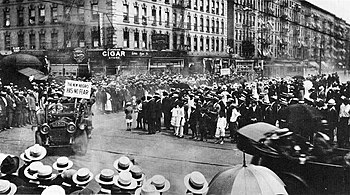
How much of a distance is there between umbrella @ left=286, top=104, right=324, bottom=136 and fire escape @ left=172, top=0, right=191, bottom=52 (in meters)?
2.36

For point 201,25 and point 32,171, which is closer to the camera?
point 32,171

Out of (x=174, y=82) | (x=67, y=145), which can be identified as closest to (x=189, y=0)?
(x=174, y=82)

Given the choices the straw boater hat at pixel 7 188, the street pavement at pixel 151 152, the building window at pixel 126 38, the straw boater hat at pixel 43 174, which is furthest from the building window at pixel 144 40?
the straw boater hat at pixel 7 188

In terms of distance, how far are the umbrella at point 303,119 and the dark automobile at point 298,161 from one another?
839mm

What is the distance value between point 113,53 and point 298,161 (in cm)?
497

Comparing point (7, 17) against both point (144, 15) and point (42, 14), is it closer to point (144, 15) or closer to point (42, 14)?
point (42, 14)

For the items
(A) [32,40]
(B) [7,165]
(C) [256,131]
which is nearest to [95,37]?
(A) [32,40]

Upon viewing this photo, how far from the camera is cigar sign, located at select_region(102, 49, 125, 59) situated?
7.56m

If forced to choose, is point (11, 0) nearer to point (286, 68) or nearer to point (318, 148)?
point (286, 68)

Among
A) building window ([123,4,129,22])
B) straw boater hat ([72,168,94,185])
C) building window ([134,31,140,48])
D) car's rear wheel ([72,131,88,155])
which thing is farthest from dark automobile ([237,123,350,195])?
building window ([123,4,129,22])

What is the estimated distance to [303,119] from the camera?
225 inches

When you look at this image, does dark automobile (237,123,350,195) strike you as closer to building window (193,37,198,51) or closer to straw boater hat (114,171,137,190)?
straw boater hat (114,171,137,190)

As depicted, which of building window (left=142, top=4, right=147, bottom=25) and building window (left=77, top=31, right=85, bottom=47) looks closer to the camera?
building window (left=142, top=4, right=147, bottom=25)

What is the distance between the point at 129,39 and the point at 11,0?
4.42 metres
